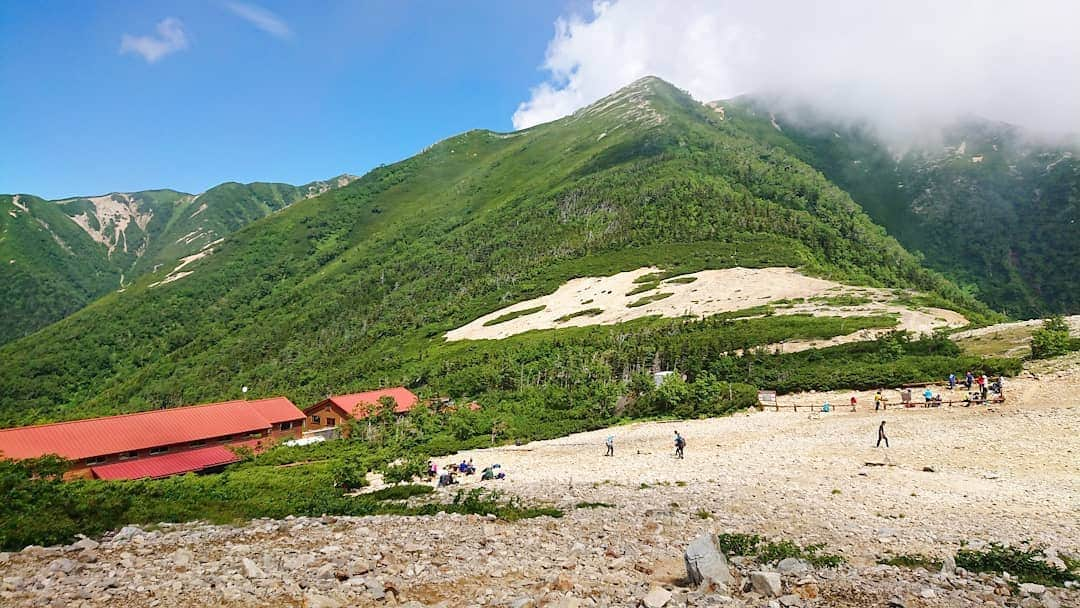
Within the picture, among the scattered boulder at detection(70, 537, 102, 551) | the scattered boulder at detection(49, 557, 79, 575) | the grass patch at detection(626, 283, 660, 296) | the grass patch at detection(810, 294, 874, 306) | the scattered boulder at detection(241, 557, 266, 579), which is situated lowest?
the scattered boulder at detection(241, 557, 266, 579)

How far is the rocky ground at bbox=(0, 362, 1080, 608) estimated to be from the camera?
39.0 ft

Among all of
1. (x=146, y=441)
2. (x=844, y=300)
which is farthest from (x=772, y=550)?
(x=844, y=300)

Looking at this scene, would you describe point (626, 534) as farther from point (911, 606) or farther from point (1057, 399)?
point (1057, 399)

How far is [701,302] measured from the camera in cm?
7631

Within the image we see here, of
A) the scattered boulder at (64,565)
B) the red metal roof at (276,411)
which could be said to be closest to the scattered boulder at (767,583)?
the scattered boulder at (64,565)

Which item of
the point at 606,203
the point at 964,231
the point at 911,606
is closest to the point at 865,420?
the point at 911,606

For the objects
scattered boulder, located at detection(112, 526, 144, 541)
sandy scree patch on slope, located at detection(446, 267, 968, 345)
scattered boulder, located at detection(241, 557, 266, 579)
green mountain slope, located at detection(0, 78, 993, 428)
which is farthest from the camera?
green mountain slope, located at detection(0, 78, 993, 428)

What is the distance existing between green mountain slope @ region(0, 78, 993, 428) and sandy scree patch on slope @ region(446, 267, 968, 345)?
17.8ft

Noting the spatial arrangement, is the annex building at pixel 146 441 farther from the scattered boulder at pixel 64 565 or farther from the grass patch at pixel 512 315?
the grass patch at pixel 512 315

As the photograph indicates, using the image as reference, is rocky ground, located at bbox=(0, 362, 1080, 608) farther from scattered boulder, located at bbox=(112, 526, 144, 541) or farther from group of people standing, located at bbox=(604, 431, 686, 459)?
group of people standing, located at bbox=(604, 431, 686, 459)

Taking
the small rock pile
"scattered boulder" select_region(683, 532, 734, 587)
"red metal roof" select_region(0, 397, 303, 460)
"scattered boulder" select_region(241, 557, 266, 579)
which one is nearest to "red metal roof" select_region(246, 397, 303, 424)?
"red metal roof" select_region(0, 397, 303, 460)

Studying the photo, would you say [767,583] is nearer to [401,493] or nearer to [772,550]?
[772,550]

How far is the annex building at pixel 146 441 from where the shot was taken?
36719 millimetres

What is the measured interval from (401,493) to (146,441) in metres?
25.7
